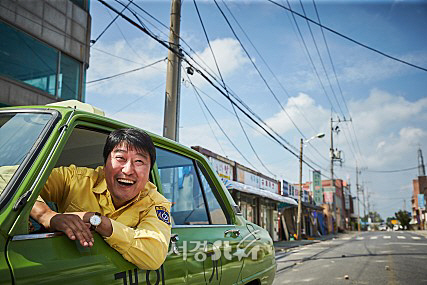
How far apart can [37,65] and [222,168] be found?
9.78m

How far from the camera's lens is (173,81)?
10.8m

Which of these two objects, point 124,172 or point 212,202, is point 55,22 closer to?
point 212,202

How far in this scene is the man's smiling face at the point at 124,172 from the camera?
205cm

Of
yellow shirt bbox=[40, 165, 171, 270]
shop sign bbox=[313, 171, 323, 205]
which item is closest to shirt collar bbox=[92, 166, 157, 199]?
yellow shirt bbox=[40, 165, 171, 270]

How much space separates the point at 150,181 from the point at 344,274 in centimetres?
845

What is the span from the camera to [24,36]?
11.6 metres

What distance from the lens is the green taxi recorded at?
157cm

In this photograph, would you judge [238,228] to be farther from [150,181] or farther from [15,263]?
[15,263]

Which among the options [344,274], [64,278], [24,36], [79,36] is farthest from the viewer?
[79,36]

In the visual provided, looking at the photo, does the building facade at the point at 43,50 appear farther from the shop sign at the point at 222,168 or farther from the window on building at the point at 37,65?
the shop sign at the point at 222,168

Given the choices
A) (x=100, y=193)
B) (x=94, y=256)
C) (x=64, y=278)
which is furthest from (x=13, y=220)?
(x=100, y=193)

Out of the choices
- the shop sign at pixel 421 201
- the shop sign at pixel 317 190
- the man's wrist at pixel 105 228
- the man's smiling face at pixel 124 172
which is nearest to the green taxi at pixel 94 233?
the man's wrist at pixel 105 228

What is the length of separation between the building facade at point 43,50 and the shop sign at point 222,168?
7072 millimetres

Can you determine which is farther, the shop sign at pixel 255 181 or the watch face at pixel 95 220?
the shop sign at pixel 255 181
